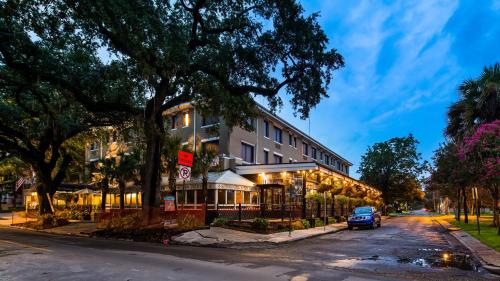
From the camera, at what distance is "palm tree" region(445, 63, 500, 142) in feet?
72.0

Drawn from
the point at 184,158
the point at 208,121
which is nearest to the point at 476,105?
Result: the point at 184,158

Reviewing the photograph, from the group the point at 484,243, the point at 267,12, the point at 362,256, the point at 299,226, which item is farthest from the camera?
the point at 299,226

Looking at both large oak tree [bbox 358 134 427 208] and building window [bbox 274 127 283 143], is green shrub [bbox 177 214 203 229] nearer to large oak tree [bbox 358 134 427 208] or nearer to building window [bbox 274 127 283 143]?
building window [bbox 274 127 283 143]

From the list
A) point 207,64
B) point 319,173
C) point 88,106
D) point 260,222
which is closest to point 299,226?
point 260,222

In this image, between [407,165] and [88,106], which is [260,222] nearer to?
[88,106]

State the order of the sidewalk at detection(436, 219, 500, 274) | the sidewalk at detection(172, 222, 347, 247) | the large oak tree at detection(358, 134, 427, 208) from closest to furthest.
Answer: the sidewalk at detection(436, 219, 500, 274)
the sidewalk at detection(172, 222, 347, 247)
the large oak tree at detection(358, 134, 427, 208)

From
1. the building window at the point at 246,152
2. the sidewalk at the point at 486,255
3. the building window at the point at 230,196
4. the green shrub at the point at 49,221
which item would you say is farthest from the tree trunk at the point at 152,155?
the sidewalk at the point at 486,255

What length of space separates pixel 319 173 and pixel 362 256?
20.7 m

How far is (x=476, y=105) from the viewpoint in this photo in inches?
881

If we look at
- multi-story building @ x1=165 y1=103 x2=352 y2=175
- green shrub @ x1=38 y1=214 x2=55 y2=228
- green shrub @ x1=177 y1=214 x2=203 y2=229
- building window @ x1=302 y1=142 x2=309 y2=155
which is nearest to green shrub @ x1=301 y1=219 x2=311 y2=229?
multi-story building @ x1=165 y1=103 x2=352 y2=175

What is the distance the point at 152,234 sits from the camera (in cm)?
2036

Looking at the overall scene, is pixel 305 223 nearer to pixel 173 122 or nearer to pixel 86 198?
pixel 173 122

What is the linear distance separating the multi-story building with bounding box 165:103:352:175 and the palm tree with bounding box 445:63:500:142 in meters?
13.7

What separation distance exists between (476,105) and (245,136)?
61.6 ft
